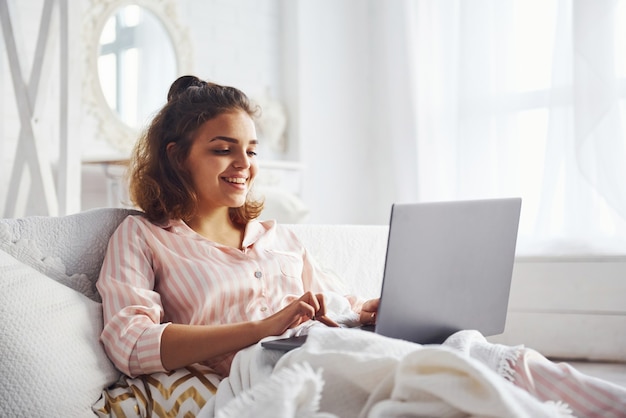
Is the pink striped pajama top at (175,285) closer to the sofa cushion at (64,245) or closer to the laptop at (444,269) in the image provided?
the sofa cushion at (64,245)

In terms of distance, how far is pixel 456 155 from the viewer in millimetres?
3912

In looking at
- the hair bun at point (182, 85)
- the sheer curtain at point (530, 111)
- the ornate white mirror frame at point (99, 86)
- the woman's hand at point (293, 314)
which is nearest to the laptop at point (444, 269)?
the woman's hand at point (293, 314)

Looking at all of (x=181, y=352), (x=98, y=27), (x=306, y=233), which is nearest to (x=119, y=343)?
(x=181, y=352)

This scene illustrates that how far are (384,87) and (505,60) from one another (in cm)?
87

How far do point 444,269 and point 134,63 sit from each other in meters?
2.62

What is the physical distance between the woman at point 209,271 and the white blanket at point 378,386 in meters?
0.15

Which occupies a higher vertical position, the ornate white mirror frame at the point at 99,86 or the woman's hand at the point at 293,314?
the ornate white mirror frame at the point at 99,86

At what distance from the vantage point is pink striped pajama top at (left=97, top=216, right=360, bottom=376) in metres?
1.31

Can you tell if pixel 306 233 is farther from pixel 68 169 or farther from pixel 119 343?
pixel 68 169

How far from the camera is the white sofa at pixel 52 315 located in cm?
119

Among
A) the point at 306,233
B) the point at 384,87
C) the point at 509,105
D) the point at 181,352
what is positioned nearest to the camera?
the point at 181,352

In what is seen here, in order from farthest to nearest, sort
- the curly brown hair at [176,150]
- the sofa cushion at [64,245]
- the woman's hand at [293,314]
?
the curly brown hair at [176,150], the sofa cushion at [64,245], the woman's hand at [293,314]

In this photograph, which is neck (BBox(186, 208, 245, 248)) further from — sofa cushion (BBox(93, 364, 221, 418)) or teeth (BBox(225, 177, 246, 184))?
sofa cushion (BBox(93, 364, 221, 418))

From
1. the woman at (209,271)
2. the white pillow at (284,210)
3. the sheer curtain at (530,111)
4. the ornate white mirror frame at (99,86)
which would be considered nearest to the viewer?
the woman at (209,271)
